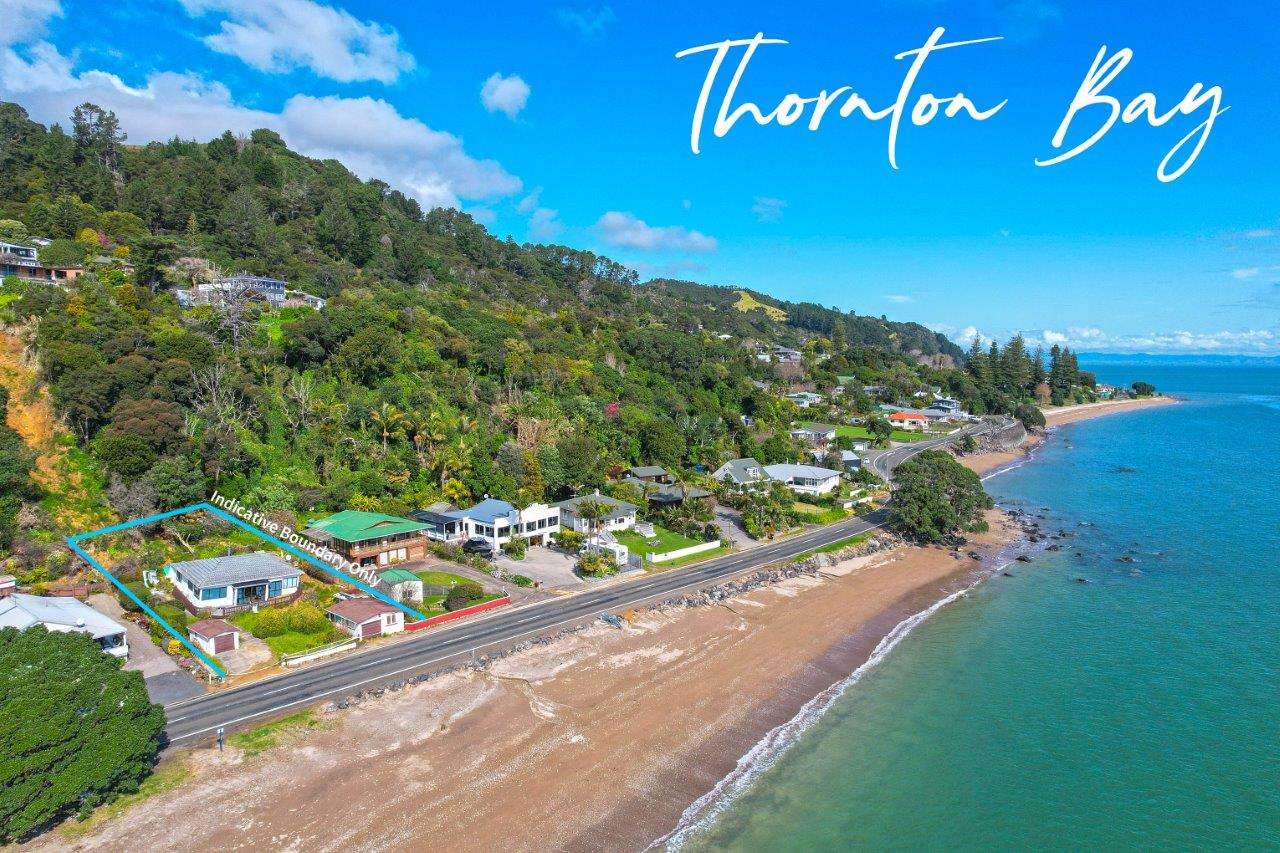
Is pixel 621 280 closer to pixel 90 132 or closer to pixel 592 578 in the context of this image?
Answer: pixel 90 132

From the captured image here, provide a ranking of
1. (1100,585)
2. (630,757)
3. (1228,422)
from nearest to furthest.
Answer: (630,757)
(1100,585)
(1228,422)

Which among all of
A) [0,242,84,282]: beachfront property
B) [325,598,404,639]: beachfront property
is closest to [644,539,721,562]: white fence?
[325,598,404,639]: beachfront property

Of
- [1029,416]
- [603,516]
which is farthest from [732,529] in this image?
[1029,416]

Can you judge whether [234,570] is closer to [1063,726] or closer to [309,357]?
[309,357]

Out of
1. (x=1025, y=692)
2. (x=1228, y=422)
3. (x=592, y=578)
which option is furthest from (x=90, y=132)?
(x=1228, y=422)

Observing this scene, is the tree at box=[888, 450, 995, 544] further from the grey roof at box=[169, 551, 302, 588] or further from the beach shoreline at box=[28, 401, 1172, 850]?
the grey roof at box=[169, 551, 302, 588]

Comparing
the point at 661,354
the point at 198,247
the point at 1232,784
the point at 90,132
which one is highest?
the point at 90,132

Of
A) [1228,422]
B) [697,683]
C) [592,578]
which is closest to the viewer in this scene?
[697,683]
